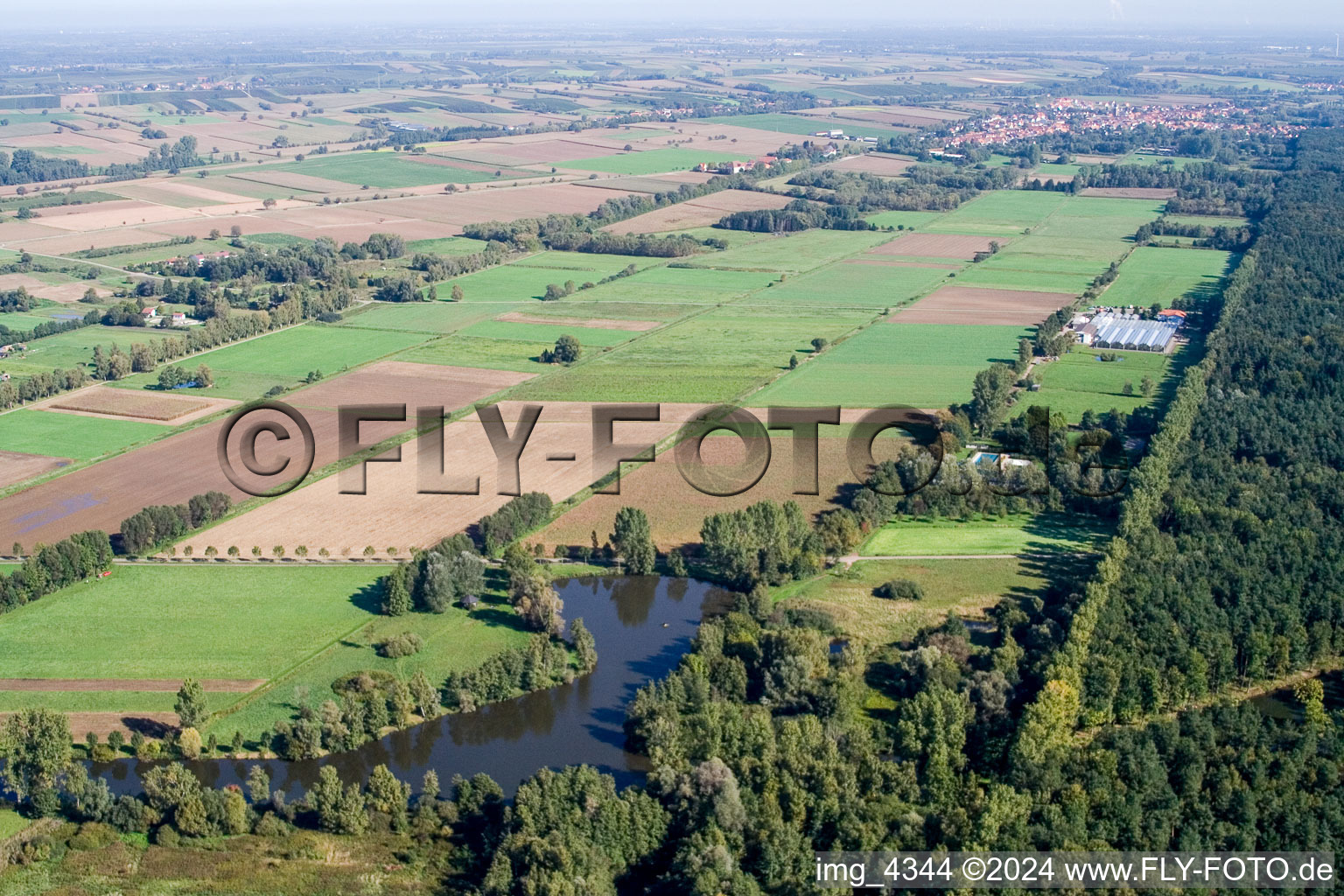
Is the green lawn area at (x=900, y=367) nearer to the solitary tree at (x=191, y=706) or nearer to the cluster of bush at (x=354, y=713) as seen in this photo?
the cluster of bush at (x=354, y=713)

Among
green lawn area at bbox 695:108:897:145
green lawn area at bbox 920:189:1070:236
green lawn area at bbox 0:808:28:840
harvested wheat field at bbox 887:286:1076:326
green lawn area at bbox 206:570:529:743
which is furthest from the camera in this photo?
green lawn area at bbox 695:108:897:145

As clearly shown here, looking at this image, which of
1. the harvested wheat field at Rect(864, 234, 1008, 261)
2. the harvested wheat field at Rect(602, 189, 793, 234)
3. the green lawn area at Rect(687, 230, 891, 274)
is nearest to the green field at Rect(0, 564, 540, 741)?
the green lawn area at Rect(687, 230, 891, 274)

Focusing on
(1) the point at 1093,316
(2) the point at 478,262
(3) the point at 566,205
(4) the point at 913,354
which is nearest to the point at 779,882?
(4) the point at 913,354

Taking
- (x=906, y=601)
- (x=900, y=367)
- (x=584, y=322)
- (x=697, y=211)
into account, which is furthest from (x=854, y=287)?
(x=906, y=601)

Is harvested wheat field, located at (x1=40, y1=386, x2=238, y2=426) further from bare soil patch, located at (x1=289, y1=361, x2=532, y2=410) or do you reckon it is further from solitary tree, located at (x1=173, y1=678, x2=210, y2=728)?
solitary tree, located at (x1=173, y1=678, x2=210, y2=728)

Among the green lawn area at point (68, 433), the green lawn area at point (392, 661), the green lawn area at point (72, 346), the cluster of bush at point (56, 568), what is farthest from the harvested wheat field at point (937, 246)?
the cluster of bush at point (56, 568)
